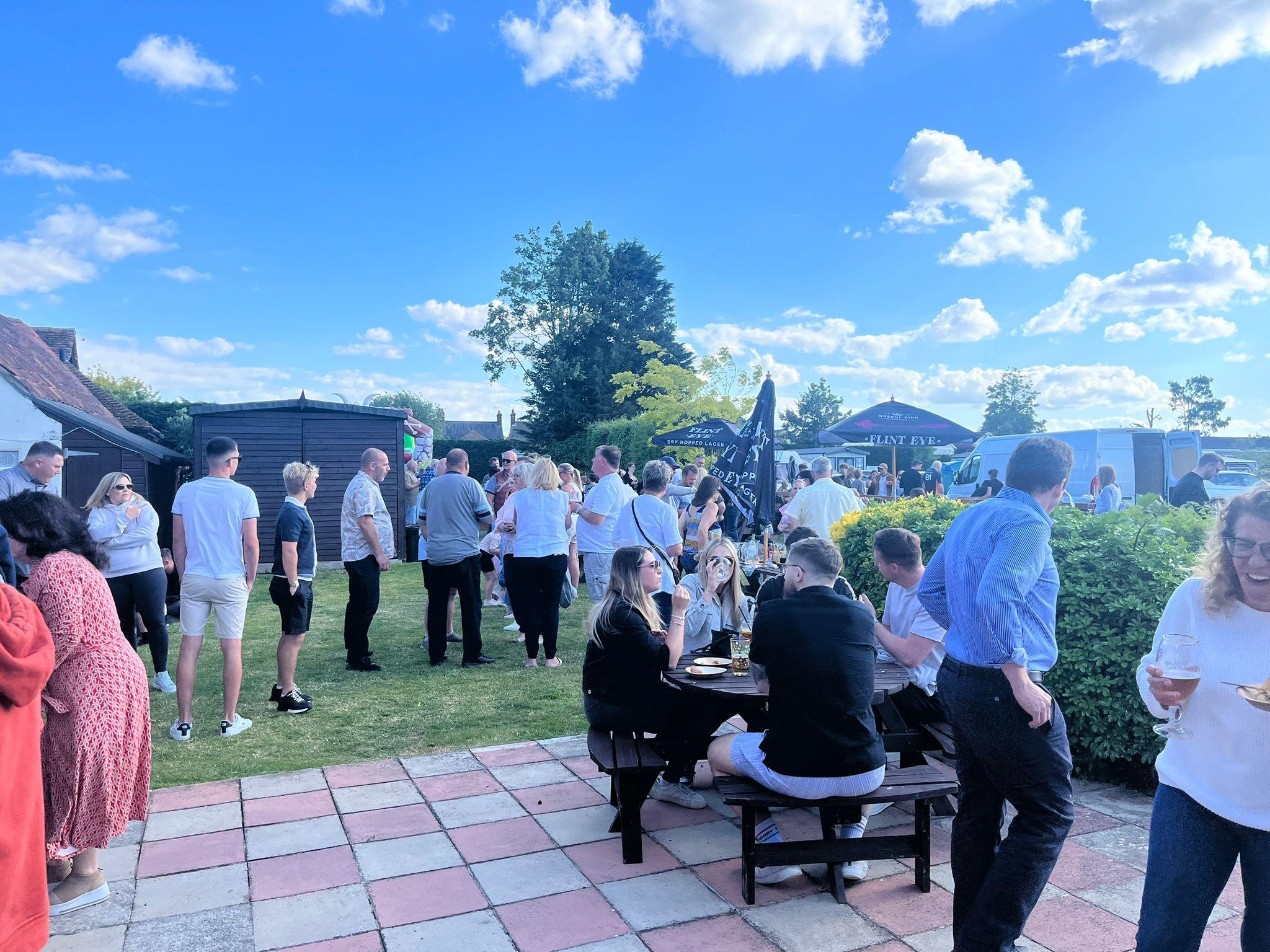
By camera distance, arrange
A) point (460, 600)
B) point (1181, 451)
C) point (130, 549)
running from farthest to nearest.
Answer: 1. point (1181, 451)
2. point (460, 600)
3. point (130, 549)

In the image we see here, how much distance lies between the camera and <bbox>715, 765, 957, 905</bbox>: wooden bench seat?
2.93 metres

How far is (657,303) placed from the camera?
38750 millimetres

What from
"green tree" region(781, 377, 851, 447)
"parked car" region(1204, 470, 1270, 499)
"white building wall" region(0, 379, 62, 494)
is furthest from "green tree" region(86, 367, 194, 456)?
"green tree" region(781, 377, 851, 447)

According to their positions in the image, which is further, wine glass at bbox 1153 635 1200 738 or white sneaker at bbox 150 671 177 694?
white sneaker at bbox 150 671 177 694

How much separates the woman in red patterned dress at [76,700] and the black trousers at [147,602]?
293 cm

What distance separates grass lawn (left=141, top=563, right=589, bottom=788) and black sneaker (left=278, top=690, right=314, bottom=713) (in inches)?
2.3

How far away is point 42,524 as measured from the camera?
2.88 metres

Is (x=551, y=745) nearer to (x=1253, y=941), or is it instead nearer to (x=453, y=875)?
(x=453, y=875)

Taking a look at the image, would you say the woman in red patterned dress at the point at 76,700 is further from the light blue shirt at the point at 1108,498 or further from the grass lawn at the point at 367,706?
the light blue shirt at the point at 1108,498

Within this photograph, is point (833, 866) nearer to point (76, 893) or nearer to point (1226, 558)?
point (1226, 558)

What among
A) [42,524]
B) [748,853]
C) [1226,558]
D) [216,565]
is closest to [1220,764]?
[1226,558]

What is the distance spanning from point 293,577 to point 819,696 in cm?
387

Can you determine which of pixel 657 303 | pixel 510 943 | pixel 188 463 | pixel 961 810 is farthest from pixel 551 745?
pixel 657 303

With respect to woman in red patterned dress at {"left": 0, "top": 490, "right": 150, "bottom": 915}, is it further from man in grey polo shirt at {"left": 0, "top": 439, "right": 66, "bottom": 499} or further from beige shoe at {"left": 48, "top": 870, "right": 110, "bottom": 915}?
man in grey polo shirt at {"left": 0, "top": 439, "right": 66, "bottom": 499}
